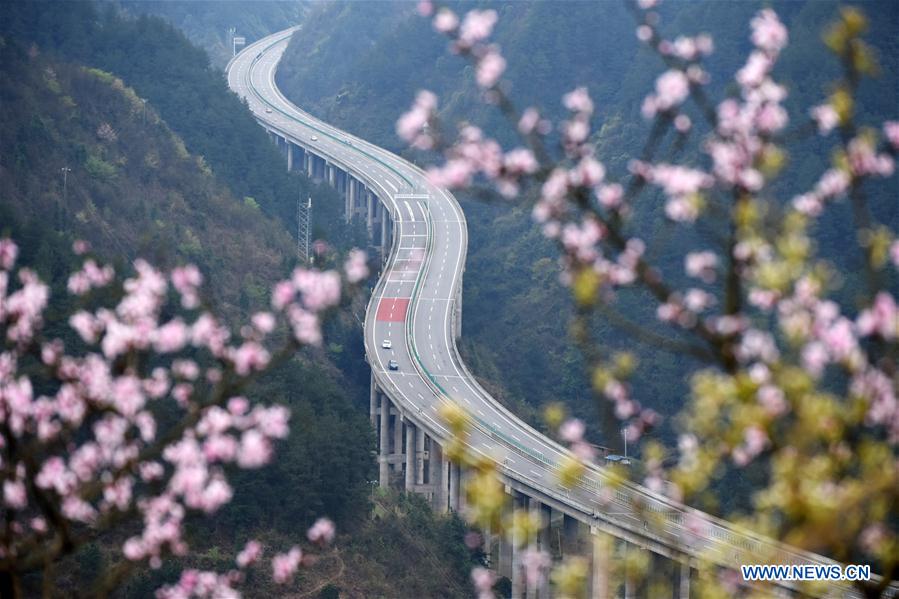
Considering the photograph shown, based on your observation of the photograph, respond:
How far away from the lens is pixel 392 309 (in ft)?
309

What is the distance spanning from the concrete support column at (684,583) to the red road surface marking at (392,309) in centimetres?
4147

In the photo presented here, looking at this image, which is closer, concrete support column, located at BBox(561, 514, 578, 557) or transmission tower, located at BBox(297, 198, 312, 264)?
concrete support column, located at BBox(561, 514, 578, 557)

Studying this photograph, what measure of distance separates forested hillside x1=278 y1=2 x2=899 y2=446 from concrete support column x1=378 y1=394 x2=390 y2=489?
7.97 m

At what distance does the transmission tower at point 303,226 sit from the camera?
100 metres

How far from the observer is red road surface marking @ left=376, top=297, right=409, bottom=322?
92.5 metres

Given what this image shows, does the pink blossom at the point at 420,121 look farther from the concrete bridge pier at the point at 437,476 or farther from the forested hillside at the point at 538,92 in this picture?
the forested hillside at the point at 538,92

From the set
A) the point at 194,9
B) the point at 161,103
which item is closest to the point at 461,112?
the point at 161,103

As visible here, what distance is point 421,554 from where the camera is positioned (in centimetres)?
6359

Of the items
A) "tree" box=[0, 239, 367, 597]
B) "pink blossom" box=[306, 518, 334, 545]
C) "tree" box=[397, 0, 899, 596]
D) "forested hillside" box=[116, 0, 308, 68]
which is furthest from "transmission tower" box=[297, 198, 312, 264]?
"tree" box=[397, 0, 899, 596]

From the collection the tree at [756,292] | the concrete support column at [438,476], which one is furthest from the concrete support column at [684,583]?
the tree at [756,292]

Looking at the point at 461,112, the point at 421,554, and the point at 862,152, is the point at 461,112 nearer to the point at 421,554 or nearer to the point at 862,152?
the point at 421,554

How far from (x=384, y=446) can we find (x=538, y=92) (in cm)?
6068

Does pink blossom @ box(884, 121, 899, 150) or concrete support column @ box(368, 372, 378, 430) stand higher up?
pink blossom @ box(884, 121, 899, 150)

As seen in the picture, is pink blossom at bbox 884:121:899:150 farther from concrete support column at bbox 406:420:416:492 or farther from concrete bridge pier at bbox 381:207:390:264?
concrete bridge pier at bbox 381:207:390:264
